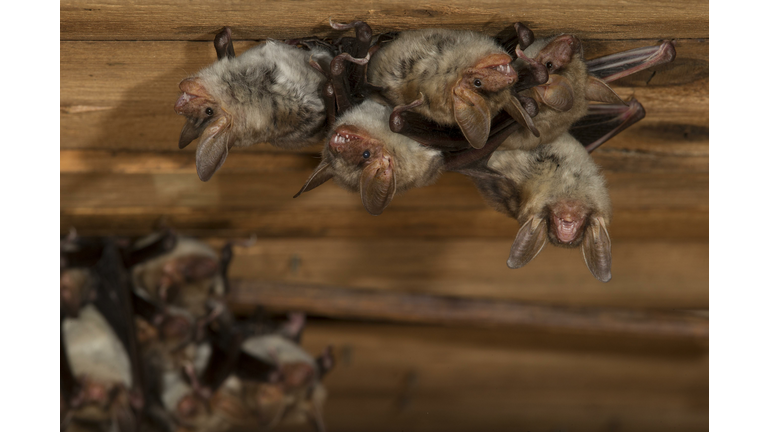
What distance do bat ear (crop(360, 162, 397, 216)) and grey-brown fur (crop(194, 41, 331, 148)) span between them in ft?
0.98

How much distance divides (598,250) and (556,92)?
1.66 feet

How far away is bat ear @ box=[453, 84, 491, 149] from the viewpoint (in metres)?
1.69

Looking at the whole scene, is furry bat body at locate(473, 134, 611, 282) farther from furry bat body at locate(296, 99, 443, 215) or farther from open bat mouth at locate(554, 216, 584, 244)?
furry bat body at locate(296, 99, 443, 215)

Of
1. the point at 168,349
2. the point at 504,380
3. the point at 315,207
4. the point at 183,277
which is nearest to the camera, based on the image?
the point at 315,207

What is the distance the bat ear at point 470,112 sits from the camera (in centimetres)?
169

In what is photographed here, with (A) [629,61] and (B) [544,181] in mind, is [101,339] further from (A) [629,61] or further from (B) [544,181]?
(A) [629,61]

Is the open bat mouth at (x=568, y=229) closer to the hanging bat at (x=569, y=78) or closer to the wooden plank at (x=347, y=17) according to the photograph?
the hanging bat at (x=569, y=78)

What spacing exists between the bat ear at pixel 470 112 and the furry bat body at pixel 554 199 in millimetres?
436

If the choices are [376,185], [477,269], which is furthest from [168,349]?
[376,185]

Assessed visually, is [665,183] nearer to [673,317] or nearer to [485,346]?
[673,317]

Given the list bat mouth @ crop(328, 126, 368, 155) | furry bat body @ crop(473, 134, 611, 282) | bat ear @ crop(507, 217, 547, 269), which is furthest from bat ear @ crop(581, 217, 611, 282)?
bat mouth @ crop(328, 126, 368, 155)

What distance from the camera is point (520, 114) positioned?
5.66 feet

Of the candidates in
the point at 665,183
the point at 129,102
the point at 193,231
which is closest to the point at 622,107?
the point at 665,183

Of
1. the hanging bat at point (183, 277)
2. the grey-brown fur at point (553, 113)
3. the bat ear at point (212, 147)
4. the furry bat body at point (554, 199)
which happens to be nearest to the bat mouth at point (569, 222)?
the furry bat body at point (554, 199)
